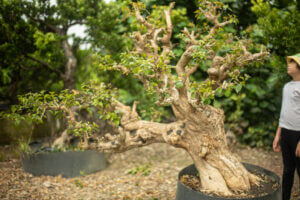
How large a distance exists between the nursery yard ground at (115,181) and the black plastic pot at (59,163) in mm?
83

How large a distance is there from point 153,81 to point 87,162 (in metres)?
1.95

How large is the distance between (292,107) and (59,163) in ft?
9.73

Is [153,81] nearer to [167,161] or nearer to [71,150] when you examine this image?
[71,150]

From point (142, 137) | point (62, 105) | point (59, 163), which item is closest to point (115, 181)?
point (59, 163)

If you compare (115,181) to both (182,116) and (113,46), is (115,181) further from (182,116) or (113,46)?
(113,46)

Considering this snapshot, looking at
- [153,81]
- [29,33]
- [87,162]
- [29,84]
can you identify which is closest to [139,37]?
[153,81]

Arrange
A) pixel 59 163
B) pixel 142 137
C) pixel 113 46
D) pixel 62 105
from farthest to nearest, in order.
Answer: pixel 113 46
pixel 59 163
pixel 142 137
pixel 62 105

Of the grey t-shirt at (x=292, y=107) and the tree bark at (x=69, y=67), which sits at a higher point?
the tree bark at (x=69, y=67)

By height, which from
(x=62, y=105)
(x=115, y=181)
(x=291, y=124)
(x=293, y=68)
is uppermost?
(x=293, y=68)

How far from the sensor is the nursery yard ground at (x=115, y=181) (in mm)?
2639

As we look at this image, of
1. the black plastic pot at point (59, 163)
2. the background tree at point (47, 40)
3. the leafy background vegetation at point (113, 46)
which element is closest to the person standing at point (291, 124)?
the leafy background vegetation at point (113, 46)

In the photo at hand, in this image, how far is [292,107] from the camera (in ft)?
6.82

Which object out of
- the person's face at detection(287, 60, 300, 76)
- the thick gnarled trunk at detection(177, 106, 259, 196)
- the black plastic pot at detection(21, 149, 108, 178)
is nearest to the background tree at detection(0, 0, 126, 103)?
the black plastic pot at detection(21, 149, 108, 178)

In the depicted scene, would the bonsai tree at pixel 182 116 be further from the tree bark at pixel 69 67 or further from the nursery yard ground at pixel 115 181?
the tree bark at pixel 69 67
